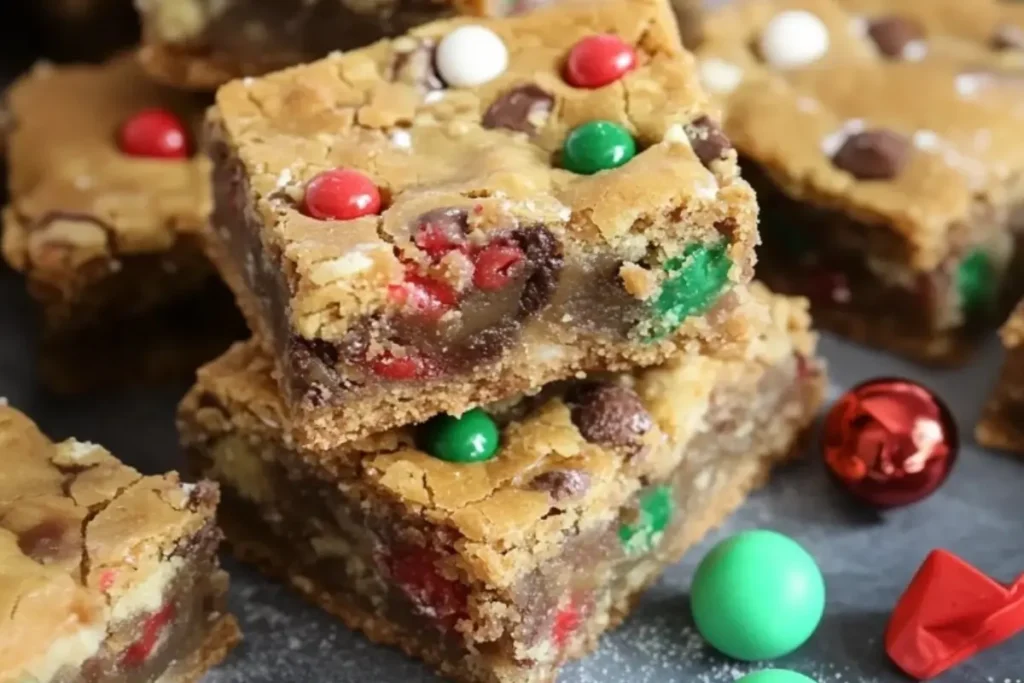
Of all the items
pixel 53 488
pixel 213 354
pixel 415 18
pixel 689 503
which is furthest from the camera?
pixel 213 354

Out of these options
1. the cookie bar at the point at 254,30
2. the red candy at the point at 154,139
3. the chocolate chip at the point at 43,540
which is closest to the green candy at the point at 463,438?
the chocolate chip at the point at 43,540

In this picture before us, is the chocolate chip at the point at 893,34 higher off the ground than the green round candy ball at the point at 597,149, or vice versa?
the green round candy ball at the point at 597,149

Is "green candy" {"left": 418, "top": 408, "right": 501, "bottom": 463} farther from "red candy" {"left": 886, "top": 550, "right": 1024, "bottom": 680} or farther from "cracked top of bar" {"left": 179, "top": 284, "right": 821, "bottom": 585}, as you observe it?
"red candy" {"left": 886, "top": 550, "right": 1024, "bottom": 680}

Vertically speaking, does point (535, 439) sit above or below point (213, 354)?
above

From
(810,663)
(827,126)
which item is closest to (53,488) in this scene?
(810,663)

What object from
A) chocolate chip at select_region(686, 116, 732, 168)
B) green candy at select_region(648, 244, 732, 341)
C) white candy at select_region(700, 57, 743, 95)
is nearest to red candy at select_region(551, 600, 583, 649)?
green candy at select_region(648, 244, 732, 341)

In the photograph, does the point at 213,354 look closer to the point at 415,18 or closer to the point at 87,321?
the point at 87,321

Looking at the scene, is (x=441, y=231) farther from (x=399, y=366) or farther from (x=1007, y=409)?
(x=1007, y=409)

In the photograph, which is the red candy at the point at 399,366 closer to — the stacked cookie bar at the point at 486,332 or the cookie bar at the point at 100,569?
the stacked cookie bar at the point at 486,332
